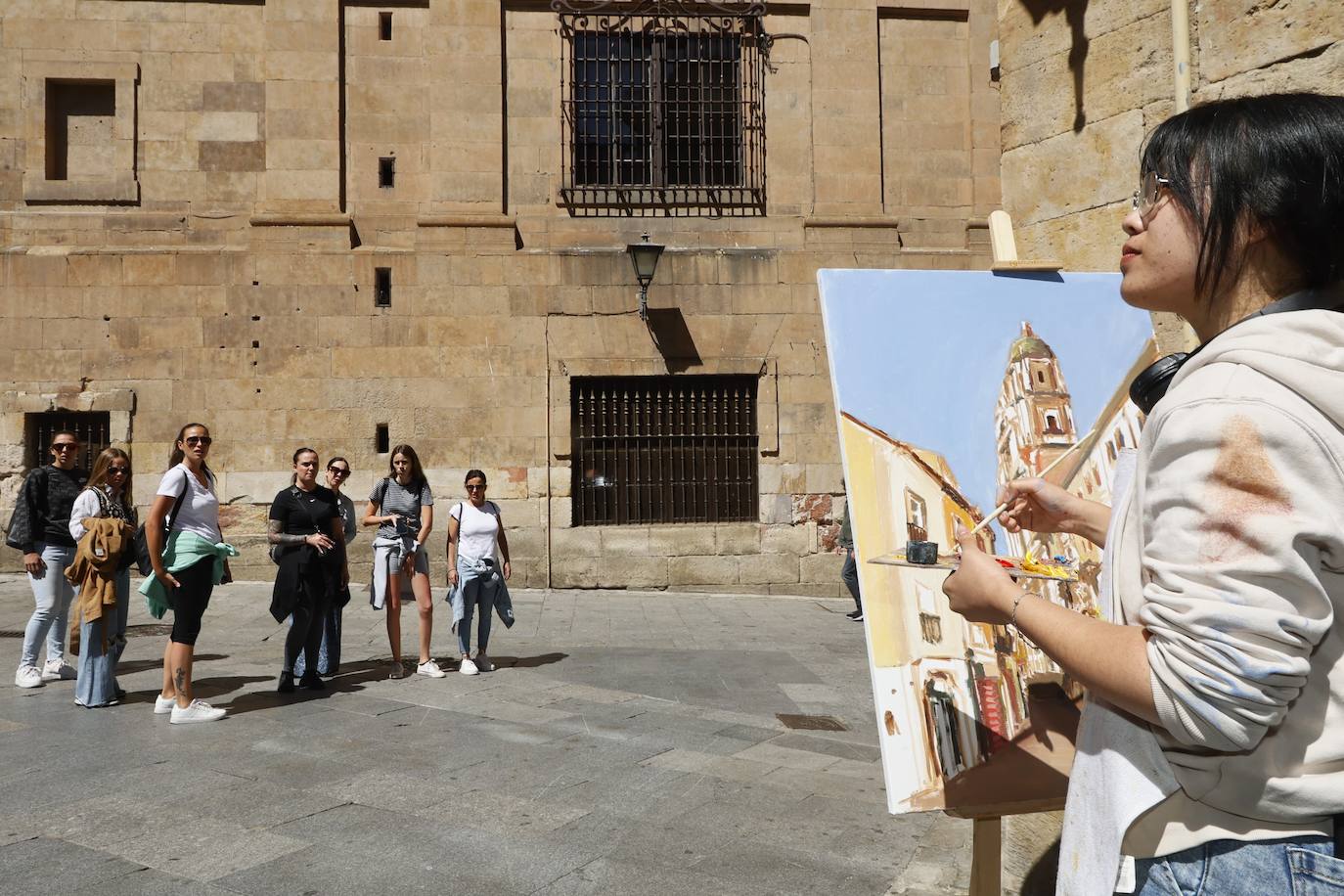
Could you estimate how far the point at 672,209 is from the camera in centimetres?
1303

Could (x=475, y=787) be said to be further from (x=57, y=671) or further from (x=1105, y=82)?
(x=57, y=671)

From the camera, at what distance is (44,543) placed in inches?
267

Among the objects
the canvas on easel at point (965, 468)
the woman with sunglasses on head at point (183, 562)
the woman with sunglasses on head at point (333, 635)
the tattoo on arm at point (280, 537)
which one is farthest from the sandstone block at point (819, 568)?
the canvas on easel at point (965, 468)

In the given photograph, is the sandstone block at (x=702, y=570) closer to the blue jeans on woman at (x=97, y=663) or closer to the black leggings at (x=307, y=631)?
the black leggings at (x=307, y=631)

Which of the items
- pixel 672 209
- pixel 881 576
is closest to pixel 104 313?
Result: pixel 672 209

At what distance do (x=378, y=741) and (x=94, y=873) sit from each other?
76.3 inches

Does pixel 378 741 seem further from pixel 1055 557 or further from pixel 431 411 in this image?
pixel 431 411

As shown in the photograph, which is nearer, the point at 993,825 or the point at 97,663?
the point at 993,825

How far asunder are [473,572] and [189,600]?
2.10 meters

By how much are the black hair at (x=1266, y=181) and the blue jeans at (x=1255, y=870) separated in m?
0.76

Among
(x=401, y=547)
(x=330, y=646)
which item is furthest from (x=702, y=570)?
(x=330, y=646)

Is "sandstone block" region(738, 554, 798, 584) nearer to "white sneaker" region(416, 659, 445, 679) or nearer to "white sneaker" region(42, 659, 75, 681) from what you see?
"white sneaker" region(416, 659, 445, 679)

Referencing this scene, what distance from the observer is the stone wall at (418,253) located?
12.2 m

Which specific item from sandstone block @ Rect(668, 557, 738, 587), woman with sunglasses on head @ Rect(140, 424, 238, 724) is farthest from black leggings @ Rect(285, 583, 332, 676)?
sandstone block @ Rect(668, 557, 738, 587)
